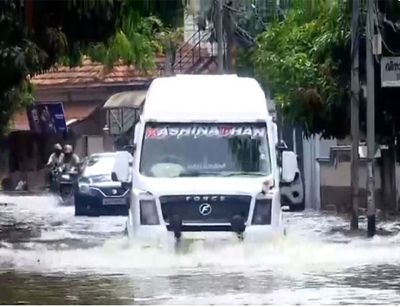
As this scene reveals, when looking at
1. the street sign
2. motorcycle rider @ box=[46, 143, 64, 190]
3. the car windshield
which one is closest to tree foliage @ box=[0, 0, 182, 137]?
the street sign

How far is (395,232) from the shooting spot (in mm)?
25875

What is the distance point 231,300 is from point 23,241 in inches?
417

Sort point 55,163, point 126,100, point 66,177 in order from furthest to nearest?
1. point 126,100
2. point 55,163
3. point 66,177

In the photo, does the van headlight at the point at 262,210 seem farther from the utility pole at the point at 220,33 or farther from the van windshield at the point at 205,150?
the utility pole at the point at 220,33

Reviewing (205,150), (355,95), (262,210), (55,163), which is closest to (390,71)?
(355,95)

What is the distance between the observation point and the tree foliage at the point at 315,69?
27375 millimetres

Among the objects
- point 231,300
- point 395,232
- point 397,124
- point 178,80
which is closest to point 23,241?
point 178,80

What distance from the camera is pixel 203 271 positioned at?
18344 mm

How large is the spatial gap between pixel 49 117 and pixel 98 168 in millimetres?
16734

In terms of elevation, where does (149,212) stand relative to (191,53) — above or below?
A: below

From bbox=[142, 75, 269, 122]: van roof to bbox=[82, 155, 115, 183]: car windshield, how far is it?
10409 mm

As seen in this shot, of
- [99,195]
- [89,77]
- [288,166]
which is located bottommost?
[99,195]

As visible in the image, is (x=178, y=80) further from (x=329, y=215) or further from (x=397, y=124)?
(x=329, y=215)

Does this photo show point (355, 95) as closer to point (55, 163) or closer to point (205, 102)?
point (205, 102)
